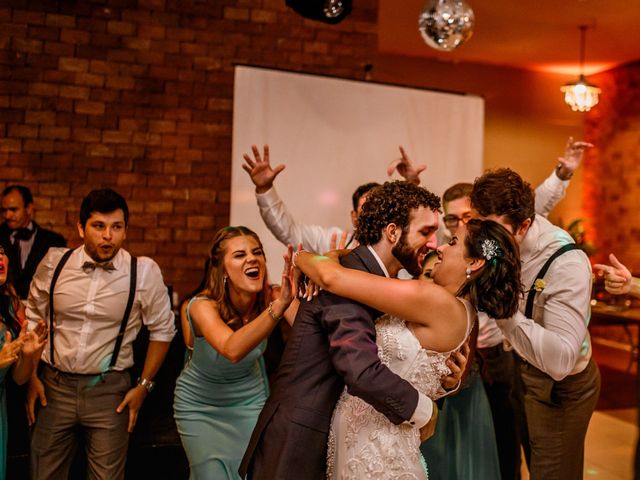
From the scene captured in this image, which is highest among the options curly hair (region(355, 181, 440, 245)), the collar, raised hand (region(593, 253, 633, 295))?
curly hair (region(355, 181, 440, 245))

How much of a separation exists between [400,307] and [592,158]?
8.83m

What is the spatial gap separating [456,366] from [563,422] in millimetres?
813

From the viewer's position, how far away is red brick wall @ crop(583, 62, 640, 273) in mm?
8930

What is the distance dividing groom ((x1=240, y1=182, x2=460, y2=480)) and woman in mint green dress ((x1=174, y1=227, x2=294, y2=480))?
0.59m

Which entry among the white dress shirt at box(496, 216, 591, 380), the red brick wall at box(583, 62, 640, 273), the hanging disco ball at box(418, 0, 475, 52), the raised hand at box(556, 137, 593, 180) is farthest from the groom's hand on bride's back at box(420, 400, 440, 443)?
the red brick wall at box(583, 62, 640, 273)

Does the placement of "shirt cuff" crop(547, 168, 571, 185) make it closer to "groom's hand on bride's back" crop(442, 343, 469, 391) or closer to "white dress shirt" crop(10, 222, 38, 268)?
"groom's hand on bride's back" crop(442, 343, 469, 391)


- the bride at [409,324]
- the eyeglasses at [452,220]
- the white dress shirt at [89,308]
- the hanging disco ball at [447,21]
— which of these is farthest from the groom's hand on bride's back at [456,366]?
the hanging disco ball at [447,21]

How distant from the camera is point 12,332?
110 inches

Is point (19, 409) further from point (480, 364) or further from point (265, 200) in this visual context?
point (480, 364)

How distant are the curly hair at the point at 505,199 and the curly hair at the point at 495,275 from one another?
40 cm

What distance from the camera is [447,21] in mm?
3594

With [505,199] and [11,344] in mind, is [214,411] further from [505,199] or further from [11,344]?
[505,199]

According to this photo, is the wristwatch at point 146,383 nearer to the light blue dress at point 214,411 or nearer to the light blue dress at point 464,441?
the light blue dress at point 214,411

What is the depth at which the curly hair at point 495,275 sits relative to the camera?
2.05m
